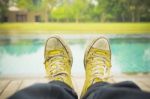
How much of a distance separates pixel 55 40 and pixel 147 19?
2.57 m

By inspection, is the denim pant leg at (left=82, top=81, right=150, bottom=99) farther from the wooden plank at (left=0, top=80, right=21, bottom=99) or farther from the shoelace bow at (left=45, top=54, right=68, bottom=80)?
the wooden plank at (left=0, top=80, right=21, bottom=99)

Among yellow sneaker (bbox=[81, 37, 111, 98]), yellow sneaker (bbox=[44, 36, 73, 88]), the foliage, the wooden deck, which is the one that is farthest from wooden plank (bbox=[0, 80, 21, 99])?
the foliage

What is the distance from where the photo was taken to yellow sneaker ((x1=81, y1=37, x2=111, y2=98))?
0.96m

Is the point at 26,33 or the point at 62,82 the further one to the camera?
the point at 26,33

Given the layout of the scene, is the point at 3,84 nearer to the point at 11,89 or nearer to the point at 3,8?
the point at 11,89

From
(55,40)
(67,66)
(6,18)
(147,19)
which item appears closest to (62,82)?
(67,66)

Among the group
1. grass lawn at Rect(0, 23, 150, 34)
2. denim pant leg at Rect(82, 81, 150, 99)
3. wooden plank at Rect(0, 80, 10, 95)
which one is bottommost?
wooden plank at Rect(0, 80, 10, 95)

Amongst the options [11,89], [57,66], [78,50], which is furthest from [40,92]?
[78,50]

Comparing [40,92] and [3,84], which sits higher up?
[40,92]

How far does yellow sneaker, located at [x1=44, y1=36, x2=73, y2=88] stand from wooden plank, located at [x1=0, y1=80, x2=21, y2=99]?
0.26 meters

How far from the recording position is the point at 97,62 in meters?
1.11

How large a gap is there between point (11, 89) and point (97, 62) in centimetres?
50

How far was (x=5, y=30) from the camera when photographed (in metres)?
3.47

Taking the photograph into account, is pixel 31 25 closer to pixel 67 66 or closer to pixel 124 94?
pixel 67 66
